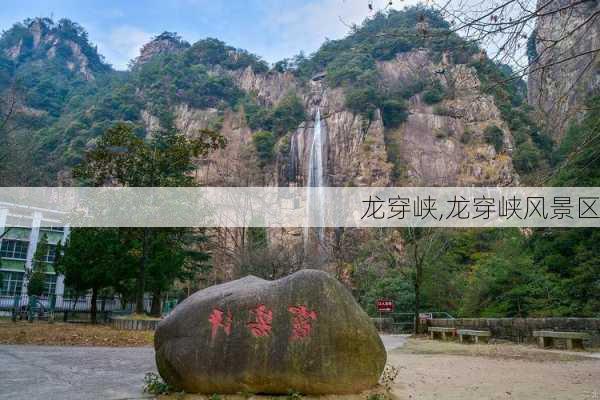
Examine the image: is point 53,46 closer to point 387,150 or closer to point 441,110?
point 387,150

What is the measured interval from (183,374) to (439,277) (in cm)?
1898

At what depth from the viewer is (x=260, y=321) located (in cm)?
421

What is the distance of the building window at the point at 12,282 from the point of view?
90.0 ft

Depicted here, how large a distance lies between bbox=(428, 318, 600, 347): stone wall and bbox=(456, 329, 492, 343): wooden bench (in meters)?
0.34

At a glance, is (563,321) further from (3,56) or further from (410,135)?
(3,56)

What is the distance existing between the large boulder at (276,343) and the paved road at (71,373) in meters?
0.58

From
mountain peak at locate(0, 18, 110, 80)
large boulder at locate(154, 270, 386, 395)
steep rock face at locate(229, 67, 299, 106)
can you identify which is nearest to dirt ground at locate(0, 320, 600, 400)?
large boulder at locate(154, 270, 386, 395)

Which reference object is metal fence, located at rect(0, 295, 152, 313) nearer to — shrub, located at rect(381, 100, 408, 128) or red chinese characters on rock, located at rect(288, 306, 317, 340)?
red chinese characters on rock, located at rect(288, 306, 317, 340)

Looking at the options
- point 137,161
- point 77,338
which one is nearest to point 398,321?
point 137,161

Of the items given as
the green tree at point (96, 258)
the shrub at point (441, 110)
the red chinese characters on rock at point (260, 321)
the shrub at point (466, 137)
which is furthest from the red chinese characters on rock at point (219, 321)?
the shrub at point (441, 110)

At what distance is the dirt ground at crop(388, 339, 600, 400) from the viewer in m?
4.63

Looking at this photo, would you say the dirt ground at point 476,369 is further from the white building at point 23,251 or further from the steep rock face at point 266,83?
the steep rock face at point 266,83

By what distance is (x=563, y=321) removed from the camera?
1026cm

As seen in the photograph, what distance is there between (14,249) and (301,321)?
1168 inches
